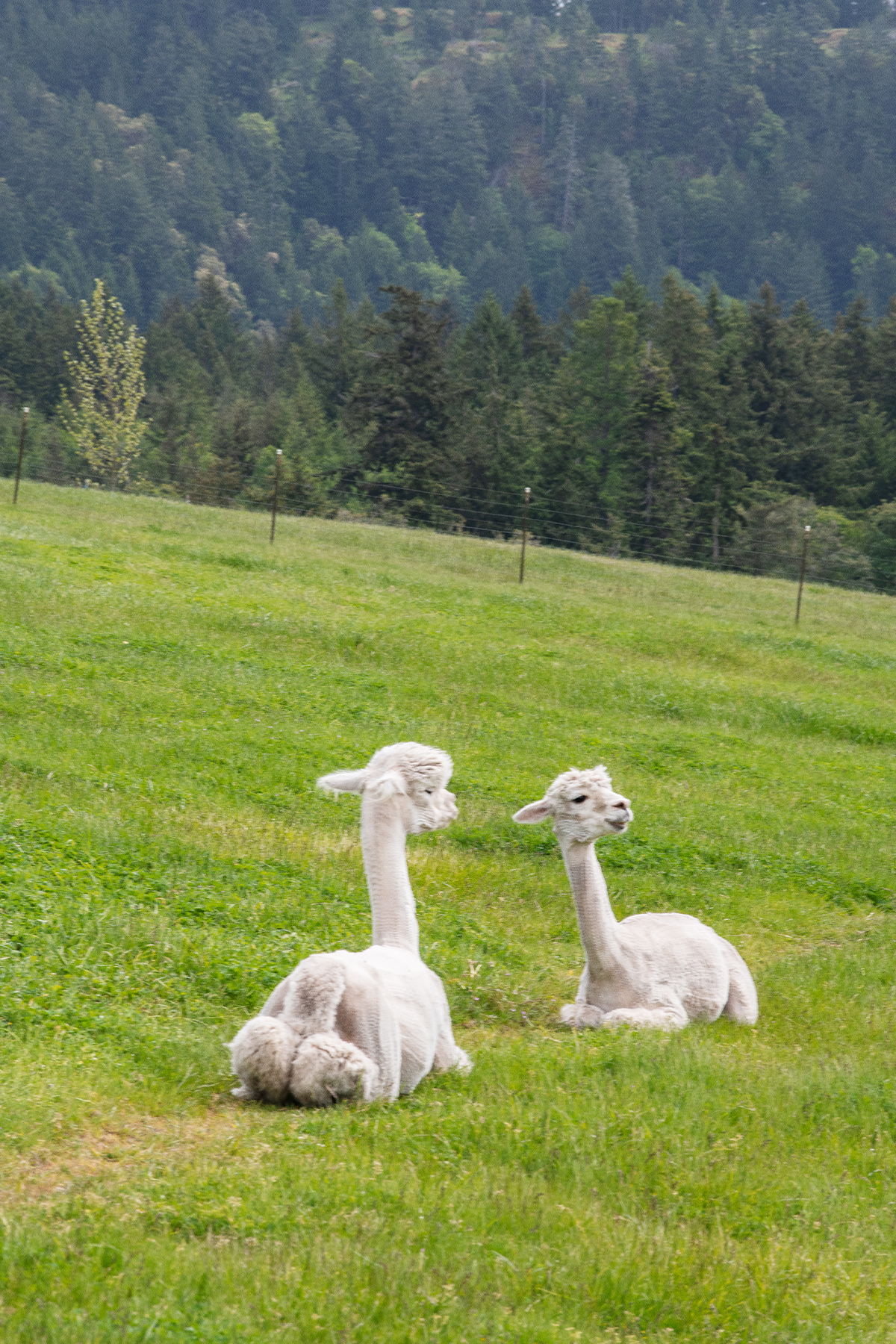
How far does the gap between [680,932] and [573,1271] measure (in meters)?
4.58

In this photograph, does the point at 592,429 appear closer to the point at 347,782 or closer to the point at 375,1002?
the point at 347,782

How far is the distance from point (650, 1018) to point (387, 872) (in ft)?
8.01

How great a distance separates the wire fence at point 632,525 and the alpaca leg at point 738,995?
41.3m

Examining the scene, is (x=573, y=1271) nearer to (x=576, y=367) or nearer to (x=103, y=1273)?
(x=103, y=1273)

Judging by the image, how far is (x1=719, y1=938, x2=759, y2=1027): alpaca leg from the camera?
9617 mm

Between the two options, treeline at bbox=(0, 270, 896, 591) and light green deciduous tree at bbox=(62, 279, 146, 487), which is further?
light green deciduous tree at bbox=(62, 279, 146, 487)

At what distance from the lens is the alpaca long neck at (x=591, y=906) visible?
9.10 metres

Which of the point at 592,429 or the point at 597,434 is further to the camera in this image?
the point at 597,434

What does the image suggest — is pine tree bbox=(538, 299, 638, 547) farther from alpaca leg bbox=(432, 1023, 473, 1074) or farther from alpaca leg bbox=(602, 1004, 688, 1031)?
alpaca leg bbox=(432, 1023, 473, 1074)

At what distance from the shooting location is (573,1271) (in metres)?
5.18

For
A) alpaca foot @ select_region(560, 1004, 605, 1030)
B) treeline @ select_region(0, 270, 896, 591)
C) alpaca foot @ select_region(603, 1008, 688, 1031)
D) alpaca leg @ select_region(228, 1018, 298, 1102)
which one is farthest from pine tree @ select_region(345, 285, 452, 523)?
alpaca leg @ select_region(228, 1018, 298, 1102)

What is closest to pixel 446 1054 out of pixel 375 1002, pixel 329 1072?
pixel 375 1002

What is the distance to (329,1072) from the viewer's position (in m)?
6.79

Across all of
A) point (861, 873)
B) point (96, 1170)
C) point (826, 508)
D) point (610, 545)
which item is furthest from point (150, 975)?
point (826, 508)
